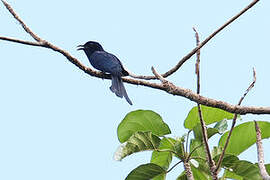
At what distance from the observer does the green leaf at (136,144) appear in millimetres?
3010

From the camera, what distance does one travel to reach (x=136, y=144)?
305 cm

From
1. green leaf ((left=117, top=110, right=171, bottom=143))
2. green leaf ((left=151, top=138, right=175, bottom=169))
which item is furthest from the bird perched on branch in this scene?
green leaf ((left=151, top=138, right=175, bottom=169))

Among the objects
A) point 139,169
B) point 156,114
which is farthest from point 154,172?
point 156,114

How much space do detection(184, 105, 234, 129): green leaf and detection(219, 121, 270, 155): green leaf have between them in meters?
0.11

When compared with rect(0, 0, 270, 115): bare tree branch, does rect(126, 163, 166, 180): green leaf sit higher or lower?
lower

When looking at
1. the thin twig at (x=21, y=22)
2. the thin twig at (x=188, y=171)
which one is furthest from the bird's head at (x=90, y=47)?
the thin twig at (x=188, y=171)

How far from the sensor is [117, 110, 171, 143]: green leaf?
306cm

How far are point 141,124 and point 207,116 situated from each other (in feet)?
1.46

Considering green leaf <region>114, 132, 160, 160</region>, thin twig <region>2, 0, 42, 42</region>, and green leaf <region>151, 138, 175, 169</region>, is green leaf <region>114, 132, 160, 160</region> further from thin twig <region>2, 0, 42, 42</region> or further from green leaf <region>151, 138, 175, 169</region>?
thin twig <region>2, 0, 42, 42</region>

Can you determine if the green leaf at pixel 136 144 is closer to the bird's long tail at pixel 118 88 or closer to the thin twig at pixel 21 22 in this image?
the bird's long tail at pixel 118 88

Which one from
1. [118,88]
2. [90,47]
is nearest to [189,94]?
[118,88]

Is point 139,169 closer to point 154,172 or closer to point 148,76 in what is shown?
point 154,172

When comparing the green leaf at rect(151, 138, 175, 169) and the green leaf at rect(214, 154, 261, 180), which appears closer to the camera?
the green leaf at rect(214, 154, 261, 180)

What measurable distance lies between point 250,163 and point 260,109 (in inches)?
13.6
